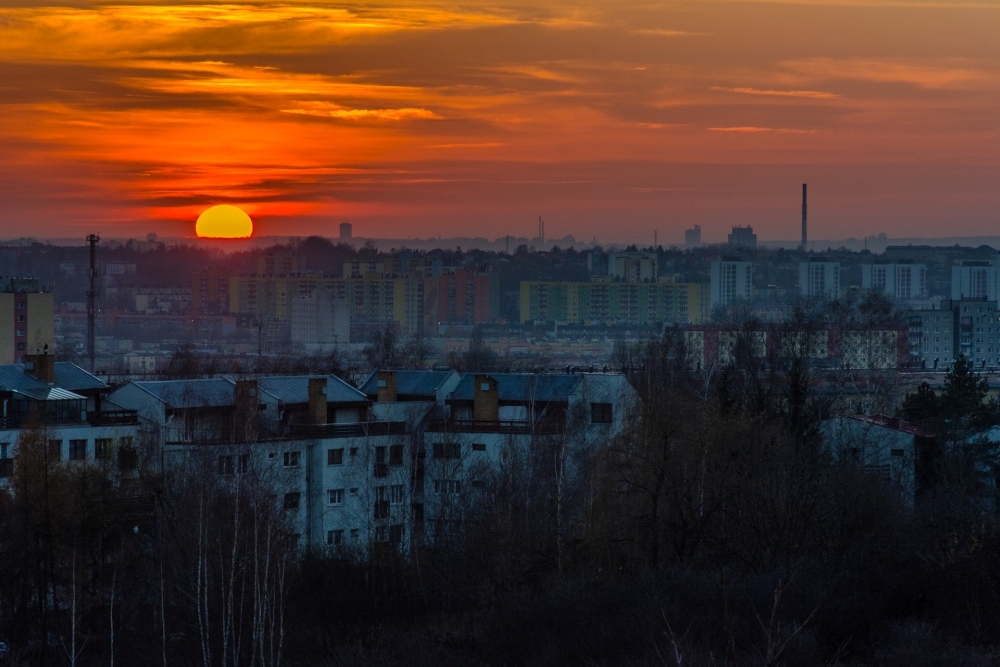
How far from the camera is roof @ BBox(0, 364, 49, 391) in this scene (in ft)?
63.7

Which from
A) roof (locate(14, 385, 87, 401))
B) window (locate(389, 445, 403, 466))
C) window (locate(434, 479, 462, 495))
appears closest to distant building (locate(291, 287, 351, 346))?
window (locate(389, 445, 403, 466))

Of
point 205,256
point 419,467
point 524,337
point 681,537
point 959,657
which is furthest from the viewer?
point 205,256

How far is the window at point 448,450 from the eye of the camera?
800 inches

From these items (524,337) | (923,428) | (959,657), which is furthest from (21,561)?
(524,337)

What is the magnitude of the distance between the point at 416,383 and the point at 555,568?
6239 mm

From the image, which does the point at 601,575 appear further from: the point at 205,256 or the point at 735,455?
the point at 205,256

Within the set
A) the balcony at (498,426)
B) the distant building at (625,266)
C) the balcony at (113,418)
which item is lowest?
the balcony at (498,426)

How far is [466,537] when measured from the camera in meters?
17.7

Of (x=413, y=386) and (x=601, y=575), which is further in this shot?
(x=413, y=386)

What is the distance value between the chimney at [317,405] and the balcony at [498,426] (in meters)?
1.26

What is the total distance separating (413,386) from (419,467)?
86.9 inches

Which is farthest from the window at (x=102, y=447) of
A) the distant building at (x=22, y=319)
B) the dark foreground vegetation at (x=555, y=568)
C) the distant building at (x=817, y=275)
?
the distant building at (x=817, y=275)

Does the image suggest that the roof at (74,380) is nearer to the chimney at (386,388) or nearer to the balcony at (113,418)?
the balcony at (113,418)

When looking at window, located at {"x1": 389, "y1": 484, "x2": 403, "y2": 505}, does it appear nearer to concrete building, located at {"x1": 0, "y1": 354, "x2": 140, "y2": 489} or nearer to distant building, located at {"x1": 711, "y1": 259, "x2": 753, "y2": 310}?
concrete building, located at {"x1": 0, "y1": 354, "x2": 140, "y2": 489}
